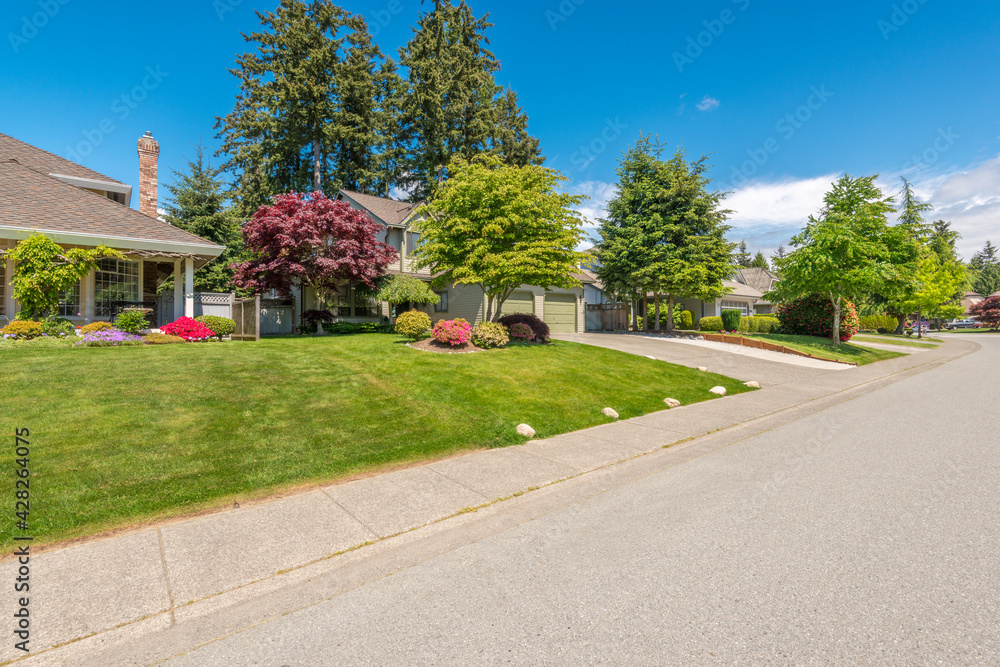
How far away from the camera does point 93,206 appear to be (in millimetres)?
14773

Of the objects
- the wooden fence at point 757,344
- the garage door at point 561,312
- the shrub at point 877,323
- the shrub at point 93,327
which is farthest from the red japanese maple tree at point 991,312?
the shrub at point 93,327

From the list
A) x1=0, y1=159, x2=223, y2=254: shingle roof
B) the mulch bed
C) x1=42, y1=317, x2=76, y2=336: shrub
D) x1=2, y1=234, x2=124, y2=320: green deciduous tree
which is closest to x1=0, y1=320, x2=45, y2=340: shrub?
x1=42, y1=317, x2=76, y2=336: shrub

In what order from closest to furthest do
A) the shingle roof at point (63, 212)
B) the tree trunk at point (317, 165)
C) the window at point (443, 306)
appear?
the shingle roof at point (63, 212) → the window at point (443, 306) → the tree trunk at point (317, 165)

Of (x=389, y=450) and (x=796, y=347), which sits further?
(x=796, y=347)

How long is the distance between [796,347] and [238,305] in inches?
888

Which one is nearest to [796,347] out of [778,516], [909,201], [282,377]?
[778,516]

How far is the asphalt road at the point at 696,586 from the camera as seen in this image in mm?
2396

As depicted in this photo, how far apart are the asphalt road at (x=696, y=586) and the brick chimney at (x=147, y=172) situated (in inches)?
931

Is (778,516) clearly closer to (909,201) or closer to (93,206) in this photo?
(93,206)

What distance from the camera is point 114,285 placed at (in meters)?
14.9

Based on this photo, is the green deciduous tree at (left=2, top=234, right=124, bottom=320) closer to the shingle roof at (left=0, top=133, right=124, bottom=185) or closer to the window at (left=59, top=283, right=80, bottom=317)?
the window at (left=59, top=283, right=80, bottom=317)

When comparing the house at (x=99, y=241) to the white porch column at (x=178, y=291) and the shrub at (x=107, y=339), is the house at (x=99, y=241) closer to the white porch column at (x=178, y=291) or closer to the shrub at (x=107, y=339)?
the white porch column at (x=178, y=291)

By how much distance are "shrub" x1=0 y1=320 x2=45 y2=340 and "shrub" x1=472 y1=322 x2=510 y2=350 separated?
11.3 m

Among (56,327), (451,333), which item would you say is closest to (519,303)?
(451,333)
